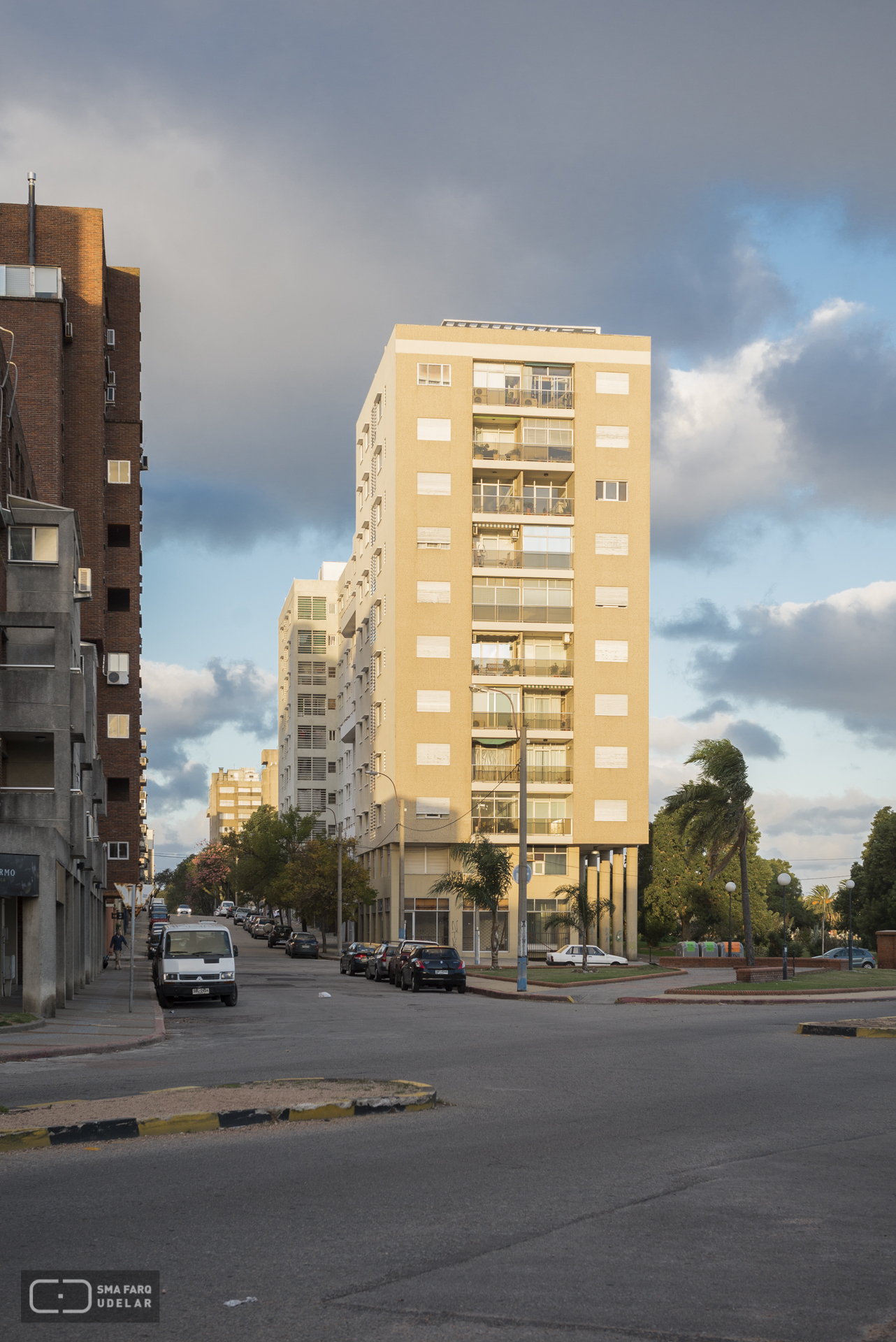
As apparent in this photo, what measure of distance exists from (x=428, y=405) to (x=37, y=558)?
46.1 m

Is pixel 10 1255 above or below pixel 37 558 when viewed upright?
below

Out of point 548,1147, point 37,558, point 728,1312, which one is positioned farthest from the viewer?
point 37,558

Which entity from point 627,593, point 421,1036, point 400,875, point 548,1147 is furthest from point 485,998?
point 627,593

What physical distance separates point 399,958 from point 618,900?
104 ft

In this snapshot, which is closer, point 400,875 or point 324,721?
point 400,875

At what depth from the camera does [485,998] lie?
123ft

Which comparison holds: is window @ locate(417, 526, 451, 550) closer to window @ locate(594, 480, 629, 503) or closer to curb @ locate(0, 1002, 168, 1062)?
window @ locate(594, 480, 629, 503)

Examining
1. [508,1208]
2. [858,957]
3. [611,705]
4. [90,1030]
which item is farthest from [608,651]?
[508,1208]

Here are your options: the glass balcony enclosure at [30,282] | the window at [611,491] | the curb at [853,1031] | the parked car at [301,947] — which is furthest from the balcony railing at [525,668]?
the curb at [853,1031]

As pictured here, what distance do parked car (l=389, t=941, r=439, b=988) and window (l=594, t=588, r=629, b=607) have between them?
31695 millimetres

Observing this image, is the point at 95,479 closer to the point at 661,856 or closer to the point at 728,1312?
the point at 661,856

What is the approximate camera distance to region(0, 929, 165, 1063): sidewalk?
20.0 meters

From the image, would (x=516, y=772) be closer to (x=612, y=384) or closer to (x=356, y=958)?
(x=356, y=958)

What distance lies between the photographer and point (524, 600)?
74.2m
